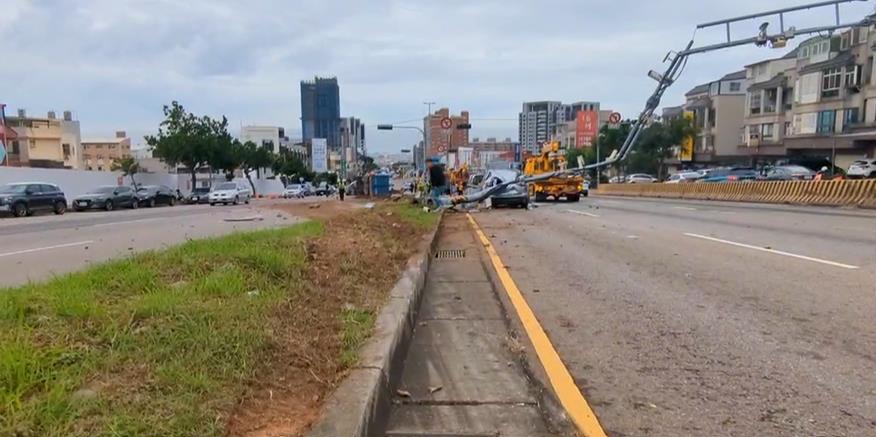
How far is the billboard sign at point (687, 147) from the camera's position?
70688 mm

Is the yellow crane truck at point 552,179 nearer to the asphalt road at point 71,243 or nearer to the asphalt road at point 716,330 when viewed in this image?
the asphalt road at point 71,243

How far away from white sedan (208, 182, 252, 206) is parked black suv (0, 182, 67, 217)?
10.9 m

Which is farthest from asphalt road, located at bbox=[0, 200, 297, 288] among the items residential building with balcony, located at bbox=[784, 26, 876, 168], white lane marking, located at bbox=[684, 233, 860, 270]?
residential building with balcony, located at bbox=[784, 26, 876, 168]

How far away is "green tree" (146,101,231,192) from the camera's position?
50.5 meters

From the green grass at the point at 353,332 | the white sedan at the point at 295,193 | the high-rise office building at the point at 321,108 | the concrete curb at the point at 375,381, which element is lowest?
the white sedan at the point at 295,193

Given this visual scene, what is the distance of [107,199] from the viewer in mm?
31547

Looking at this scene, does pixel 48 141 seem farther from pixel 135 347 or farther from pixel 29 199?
pixel 135 347

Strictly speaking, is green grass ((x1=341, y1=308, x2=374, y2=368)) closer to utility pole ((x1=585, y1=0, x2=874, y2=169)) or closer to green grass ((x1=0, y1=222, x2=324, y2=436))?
green grass ((x1=0, y1=222, x2=324, y2=436))

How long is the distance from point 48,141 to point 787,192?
2916 inches

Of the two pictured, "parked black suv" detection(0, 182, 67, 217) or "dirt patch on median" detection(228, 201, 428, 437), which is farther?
"parked black suv" detection(0, 182, 67, 217)

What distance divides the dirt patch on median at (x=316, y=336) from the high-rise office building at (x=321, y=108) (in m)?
113

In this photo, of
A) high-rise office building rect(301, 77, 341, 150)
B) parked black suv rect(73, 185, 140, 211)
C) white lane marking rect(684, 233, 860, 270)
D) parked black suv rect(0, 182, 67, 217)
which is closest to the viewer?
white lane marking rect(684, 233, 860, 270)

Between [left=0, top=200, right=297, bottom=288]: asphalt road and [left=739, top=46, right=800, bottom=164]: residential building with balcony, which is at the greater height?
[left=739, top=46, right=800, bottom=164]: residential building with balcony

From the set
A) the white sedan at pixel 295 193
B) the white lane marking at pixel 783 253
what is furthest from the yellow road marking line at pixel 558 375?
the white sedan at pixel 295 193
